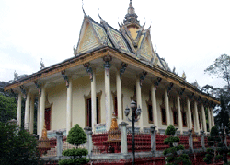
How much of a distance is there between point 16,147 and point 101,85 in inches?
264

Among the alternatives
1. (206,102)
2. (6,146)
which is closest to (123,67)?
(6,146)

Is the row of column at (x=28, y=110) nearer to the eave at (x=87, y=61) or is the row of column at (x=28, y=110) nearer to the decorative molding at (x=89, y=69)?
the eave at (x=87, y=61)

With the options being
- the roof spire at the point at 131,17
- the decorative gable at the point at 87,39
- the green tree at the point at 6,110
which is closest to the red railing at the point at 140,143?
the decorative gable at the point at 87,39

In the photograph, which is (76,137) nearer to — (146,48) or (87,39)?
(87,39)

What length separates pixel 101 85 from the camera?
49.4 feet

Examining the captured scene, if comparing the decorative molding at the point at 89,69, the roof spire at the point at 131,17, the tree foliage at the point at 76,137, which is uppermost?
the roof spire at the point at 131,17

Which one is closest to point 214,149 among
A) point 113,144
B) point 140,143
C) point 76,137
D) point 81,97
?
point 140,143

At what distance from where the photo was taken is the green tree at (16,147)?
9081 mm

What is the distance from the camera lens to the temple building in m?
13.3

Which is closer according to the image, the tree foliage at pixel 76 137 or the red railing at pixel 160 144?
the tree foliage at pixel 76 137

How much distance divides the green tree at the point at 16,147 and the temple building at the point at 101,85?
12.2 ft

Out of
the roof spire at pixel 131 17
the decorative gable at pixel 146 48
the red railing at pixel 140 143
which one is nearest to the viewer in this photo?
the red railing at pixel 140 143

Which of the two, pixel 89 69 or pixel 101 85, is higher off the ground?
pixel 89 69

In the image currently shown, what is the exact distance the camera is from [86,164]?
930 centimetres
